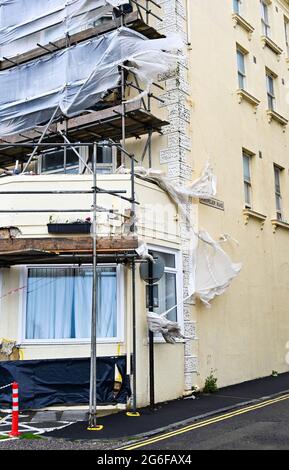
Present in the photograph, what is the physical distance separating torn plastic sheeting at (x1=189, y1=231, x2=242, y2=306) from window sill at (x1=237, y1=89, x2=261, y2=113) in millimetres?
5150

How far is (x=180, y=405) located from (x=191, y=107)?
7224mm

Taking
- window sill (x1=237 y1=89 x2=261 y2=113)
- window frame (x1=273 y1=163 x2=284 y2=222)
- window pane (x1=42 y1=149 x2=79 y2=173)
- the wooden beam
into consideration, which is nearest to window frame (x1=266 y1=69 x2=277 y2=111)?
window sill (x1=237 y1=89 x2=261 y2=113)

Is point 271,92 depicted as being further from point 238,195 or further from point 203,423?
point 203,423

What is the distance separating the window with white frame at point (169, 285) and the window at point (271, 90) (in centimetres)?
840

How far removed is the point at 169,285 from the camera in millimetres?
11852

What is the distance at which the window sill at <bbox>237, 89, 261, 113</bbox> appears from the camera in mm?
15422

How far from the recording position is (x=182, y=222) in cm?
1220

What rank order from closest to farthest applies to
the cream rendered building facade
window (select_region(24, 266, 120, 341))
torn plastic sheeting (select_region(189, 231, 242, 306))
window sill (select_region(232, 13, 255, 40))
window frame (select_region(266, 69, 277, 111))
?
window (select_region(24, 266, 120, 341)) → the cream rendered building facade → torn plastic sheeting (select_region(189, 231, 242, 306)) → window sill (select_region(232, 13, 255, 40)) → window frame (select_region(266, 69, 277, 111))

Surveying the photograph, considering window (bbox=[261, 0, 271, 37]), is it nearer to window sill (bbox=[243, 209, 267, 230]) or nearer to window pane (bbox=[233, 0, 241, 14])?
window pane (bbox=[233, 0, 241, 14])

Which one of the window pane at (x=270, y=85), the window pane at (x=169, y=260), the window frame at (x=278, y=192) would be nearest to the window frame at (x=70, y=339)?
the window pane at (x=169, y=260)

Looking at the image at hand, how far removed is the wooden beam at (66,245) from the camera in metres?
9.52

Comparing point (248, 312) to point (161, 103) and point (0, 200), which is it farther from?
point (0, 200)
